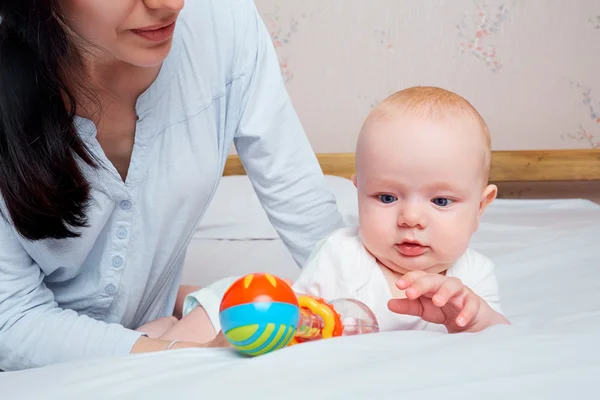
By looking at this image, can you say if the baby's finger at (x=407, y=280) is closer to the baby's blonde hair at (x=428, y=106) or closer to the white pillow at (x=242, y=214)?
the baby's blonde hair at (x=428, y=106)

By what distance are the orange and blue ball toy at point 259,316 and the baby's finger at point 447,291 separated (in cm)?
19

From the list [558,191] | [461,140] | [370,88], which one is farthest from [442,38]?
[461,140]

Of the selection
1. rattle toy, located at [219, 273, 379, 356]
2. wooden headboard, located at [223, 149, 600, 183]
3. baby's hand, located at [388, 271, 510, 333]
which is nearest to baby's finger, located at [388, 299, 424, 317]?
baby's hand, located at [388, 271, 510, 333]

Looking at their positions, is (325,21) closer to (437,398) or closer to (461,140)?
(461,140)

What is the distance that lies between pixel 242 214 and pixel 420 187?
4.23 ft

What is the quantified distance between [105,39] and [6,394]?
1.61 ft

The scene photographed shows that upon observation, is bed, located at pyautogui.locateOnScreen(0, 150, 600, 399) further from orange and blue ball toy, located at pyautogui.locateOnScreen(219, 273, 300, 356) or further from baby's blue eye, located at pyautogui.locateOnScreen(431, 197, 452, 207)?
baby's blue eye, located at pyautogui.locateOnScreen(431, 197, 452, 207)

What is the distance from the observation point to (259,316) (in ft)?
2.47

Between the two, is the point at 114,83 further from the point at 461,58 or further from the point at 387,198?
the point at 461,58

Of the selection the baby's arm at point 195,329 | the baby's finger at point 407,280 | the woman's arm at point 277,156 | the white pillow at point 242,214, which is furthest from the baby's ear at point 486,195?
the white pillow at point 242,214

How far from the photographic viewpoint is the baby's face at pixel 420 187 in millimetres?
978

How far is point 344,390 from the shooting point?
2.15 ft

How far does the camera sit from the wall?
8.63 feet

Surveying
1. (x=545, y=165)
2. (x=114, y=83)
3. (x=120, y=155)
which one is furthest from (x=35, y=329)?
(x=545, y=165)
